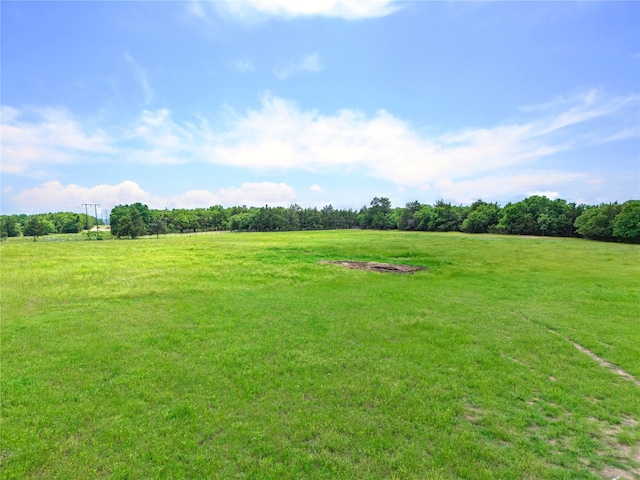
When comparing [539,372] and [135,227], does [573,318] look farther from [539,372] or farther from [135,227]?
[135,227]

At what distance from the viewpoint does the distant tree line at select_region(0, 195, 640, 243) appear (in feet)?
196

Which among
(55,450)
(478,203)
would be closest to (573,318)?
(55,450)

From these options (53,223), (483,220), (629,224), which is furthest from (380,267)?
(53,223)

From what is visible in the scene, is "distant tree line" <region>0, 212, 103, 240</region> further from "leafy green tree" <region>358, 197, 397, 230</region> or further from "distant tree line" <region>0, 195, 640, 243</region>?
"leafy green tree" <region>358, 197, 397, 230</region>

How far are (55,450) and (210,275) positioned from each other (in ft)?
54.7

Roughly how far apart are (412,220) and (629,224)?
6389cm

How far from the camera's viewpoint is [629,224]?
52812 millimetres

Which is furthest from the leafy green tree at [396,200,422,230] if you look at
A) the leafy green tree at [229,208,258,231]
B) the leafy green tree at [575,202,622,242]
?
the leafy green tree at [229,208,258,231]

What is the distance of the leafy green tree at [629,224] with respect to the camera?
171 feet

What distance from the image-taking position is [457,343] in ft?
33.8

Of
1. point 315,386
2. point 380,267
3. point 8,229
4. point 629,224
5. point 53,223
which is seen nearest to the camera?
point 315,386

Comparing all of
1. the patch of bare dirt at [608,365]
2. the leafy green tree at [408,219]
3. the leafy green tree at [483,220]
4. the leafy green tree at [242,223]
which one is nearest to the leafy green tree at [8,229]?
the leafy green tree at [242,223]

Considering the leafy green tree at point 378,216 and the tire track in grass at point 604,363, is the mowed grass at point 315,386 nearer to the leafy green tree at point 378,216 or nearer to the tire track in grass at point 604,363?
the tire track in grass at point 604,363

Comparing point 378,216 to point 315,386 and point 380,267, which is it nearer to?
point 380,267
